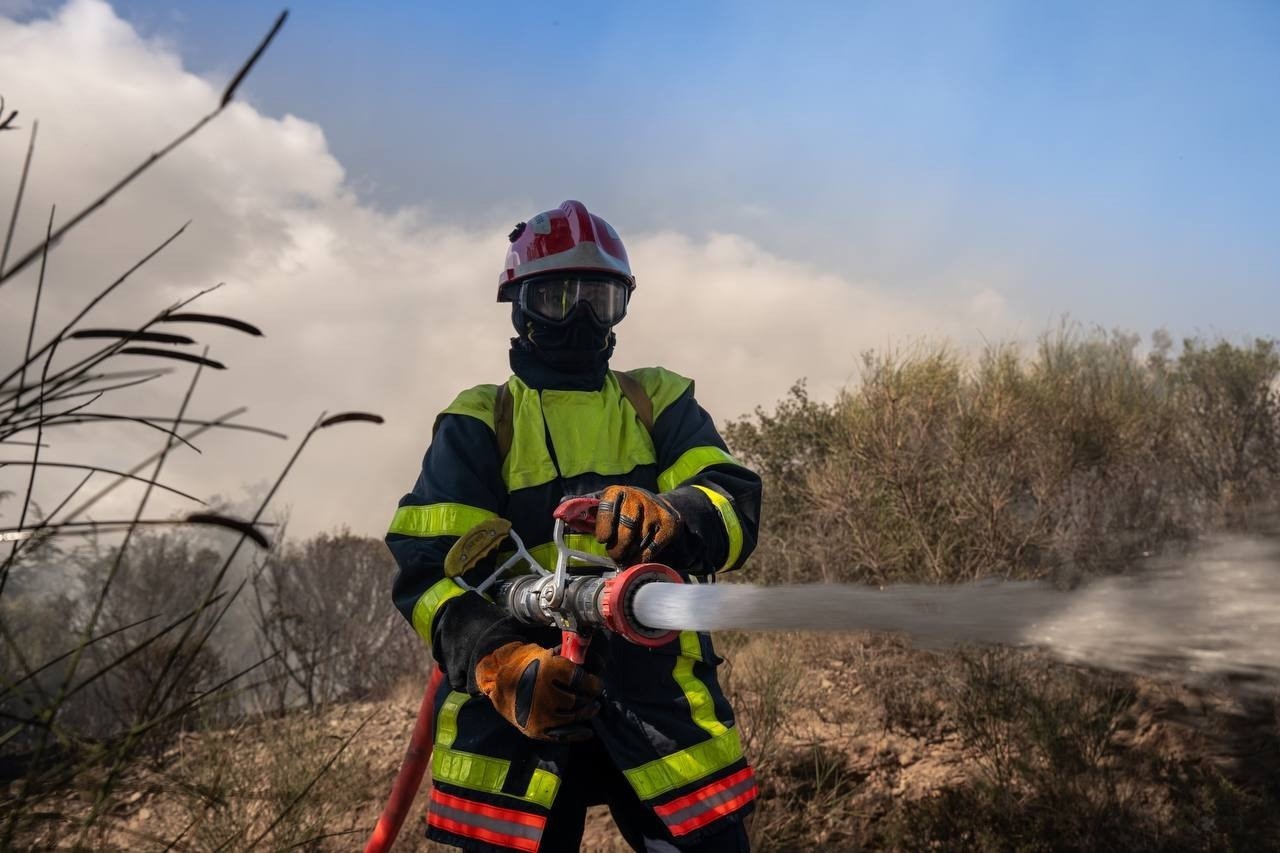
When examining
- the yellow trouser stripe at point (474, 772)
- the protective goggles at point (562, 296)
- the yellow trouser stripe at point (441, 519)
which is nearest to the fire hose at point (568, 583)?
the yellow trouser stripe at point (441, 519)

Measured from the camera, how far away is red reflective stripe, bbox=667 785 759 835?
7.67 ft

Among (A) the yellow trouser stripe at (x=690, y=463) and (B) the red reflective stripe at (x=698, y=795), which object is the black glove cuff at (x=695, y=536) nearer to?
(A) the yellow trouser stripe at (x=690, y=463)

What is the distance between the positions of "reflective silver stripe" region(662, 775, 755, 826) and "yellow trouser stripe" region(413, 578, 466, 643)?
77cm

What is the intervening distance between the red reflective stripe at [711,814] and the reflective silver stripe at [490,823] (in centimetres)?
34

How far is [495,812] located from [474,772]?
0.11 meters

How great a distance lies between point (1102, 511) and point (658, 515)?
199 inches

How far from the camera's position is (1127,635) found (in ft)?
7.72

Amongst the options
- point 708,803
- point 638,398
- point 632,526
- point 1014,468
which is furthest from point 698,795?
point 1014,468

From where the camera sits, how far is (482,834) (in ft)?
7.72

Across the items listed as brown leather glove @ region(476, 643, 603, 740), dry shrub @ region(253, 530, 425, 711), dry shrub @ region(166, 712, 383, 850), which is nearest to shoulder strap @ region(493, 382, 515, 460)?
brown leather glove @ region(476, 643, 603, 740)

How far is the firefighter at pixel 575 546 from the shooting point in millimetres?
2324

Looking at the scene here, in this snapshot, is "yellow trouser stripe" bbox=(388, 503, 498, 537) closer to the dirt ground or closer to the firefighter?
the firefighter

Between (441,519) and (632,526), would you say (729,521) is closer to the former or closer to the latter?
(632,526)

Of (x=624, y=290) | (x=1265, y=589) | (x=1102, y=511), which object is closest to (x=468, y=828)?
A: (x=624, y=290)
